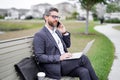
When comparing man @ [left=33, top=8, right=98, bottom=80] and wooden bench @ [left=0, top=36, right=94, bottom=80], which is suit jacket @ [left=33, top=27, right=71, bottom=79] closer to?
man @ [left=33, top=8, right=98, bottom=80]

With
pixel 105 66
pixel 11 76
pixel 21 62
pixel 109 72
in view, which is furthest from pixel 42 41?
pixel 105 66

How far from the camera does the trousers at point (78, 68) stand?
461 centimetres

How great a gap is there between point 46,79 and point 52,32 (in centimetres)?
84

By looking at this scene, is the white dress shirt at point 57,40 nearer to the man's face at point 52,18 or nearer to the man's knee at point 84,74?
the man's face at point 52,18

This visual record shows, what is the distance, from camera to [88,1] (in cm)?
2191

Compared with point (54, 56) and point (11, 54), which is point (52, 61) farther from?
point (11, 54)

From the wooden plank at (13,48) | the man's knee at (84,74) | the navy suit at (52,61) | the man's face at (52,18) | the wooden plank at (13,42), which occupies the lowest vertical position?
the man's knee at (84,74)

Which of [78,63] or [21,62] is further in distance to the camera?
[78,63]

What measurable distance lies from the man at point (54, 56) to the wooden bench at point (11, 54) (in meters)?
0.18

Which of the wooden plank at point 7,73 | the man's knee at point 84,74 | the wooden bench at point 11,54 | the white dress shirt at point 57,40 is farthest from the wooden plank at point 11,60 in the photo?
the man's knee at point 84,74

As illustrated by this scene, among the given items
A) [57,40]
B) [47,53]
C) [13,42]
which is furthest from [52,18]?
[13,42]

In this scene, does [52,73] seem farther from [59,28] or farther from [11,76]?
[59,28]

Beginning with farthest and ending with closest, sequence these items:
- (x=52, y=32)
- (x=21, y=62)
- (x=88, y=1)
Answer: (x=88, y=1)
(x=52, y=32)
(x=21, y=62)

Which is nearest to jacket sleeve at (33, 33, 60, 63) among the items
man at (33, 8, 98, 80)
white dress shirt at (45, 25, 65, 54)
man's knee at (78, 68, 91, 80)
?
man at (33, 8, 98, 80)
